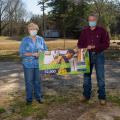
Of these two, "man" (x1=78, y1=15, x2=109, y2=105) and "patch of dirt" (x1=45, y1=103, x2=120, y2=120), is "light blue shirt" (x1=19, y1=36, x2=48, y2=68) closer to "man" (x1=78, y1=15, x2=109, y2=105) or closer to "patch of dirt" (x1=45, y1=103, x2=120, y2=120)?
"man" (x1=78, y1=15, x2=109, y2=105)

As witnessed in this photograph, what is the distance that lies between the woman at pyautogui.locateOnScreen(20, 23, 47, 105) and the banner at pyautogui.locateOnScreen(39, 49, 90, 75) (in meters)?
0.14

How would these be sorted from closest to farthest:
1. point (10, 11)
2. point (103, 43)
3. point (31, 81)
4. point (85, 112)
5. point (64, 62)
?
1. point (85, 112)
2. point (103, 43)
3. point (31, 81)
4. point (64, 62)
5. point (10, 11)

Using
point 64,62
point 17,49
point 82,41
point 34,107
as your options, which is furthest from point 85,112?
point 17,49

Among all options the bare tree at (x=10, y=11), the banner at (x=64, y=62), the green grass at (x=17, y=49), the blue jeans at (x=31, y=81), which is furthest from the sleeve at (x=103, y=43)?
the bare tree at (x=10, y=11)

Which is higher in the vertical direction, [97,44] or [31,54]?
[97,44]

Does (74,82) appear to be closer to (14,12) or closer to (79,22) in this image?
(79,22)

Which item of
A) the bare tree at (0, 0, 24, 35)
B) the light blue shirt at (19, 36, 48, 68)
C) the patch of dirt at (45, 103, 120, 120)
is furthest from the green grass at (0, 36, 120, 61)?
the bare tree at (0, 0, 24, 35)

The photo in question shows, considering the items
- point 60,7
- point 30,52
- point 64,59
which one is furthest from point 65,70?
point 60,7

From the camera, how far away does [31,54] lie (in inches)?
307

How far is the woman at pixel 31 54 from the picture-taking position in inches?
309

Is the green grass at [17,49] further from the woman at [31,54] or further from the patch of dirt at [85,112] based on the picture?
the patch of dirt at [85,112]

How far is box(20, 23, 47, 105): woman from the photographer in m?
7.85

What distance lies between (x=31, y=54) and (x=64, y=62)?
80cm

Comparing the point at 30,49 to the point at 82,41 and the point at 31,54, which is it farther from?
the point at 82,41
